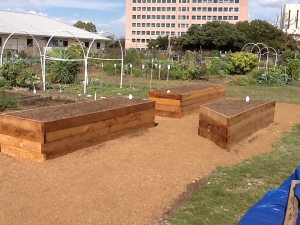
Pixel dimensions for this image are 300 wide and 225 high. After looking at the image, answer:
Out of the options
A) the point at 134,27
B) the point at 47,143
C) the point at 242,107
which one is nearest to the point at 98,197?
the point at 47,143

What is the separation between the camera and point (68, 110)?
615cm

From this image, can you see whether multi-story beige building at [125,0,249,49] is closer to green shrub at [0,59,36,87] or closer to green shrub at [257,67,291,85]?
green shrub at [257,67,291,85]

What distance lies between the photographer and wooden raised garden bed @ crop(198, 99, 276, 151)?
5930 millimetres

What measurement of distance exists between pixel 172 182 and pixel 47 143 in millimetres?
1724

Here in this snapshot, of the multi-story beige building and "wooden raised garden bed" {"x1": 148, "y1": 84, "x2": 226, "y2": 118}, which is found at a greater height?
the multi-story beige building

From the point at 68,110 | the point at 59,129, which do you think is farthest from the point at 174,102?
the point at 59,129

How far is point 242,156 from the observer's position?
229 inches

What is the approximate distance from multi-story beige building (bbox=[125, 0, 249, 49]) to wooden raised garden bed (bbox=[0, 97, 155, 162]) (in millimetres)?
78323

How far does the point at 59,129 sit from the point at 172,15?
84699 millimetres

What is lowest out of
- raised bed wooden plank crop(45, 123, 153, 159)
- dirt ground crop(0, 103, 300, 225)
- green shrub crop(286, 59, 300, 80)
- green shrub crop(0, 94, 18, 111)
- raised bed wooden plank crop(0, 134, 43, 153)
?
dirt ground crop(0, 103, 300, 225)

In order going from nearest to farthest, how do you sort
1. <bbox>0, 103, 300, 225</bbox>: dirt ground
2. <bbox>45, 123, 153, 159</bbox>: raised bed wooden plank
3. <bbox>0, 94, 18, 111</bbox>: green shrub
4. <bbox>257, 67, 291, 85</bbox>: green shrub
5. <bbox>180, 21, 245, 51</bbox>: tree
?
<bbox>0, 103, 300, 225</bbox>: dirt ground, <bbox>45, 123, 153, 159</bbox>: raised bed wooden plank, <bbox>0, 94, 18, 111</bbox>: green shrub, <bbox>257, 67, 291, 85</bbox>: green shrub, <bbox>180, 21, 245, 51</bbox>: tree

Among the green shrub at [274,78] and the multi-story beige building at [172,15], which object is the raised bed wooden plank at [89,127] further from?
the multi-story beige building at [172,15]

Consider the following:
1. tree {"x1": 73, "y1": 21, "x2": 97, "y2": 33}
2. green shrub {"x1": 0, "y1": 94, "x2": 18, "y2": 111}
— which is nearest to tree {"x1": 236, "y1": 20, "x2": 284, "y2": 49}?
tree {"x1": 73, "y1": 21, "x2": 97, "y2": 33}

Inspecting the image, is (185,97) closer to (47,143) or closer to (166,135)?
(166,135)
